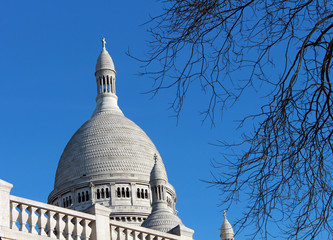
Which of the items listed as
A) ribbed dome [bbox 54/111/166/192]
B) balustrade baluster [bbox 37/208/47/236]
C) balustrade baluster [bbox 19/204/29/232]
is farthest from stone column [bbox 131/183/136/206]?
balustrade baluster [bbox 19/204/29/232]

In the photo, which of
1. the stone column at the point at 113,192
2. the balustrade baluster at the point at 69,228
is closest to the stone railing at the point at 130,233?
the balustrade baluster at the point at 69,228

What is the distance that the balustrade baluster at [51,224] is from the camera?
1290 centimetres

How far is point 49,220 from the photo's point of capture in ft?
42.9

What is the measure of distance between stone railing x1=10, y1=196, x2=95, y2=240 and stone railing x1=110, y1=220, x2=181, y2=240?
2.01 ft

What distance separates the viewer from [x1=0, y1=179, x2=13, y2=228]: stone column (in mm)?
12172

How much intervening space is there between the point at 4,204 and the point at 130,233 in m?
3.04

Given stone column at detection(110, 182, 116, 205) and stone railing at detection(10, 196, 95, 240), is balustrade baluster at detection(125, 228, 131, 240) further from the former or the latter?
stone column at detection(110, 182, 116, 205)

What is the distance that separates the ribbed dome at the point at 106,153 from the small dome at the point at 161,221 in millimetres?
19369

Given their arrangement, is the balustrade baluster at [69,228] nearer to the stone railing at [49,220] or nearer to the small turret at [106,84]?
the stone railing at [49,220]

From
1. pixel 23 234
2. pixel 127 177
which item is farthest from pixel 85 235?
pixel 127 177

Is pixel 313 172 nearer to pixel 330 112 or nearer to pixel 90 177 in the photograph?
pixel 330 112

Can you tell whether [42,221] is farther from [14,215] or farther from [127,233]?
[127,233]

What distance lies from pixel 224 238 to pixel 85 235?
37777 mm

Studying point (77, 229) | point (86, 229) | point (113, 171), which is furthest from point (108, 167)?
point (77, 229)
